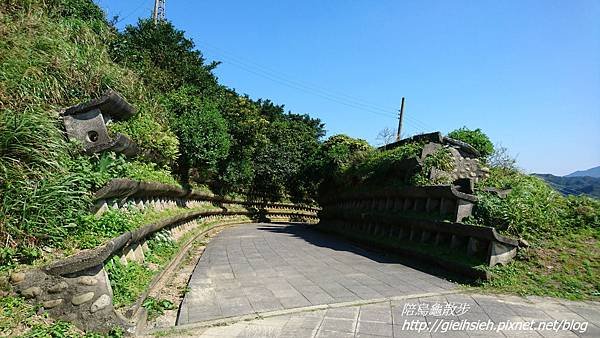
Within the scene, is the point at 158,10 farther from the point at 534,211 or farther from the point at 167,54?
the point at 534,211

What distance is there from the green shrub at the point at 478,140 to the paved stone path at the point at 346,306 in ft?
15.1

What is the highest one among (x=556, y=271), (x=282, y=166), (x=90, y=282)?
(x=282, y=166)

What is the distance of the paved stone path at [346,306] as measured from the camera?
364 cm

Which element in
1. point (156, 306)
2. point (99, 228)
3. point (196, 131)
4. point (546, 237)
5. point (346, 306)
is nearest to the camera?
point (99, 228)

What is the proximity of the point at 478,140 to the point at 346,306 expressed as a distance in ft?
23.1

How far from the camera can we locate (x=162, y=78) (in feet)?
42.2

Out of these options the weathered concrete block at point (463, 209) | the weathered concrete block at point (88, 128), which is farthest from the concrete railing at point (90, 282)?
the weathered concrete block at point (463, 209)

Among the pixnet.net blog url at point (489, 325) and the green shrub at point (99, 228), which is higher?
the green shrub at point (99, 228)

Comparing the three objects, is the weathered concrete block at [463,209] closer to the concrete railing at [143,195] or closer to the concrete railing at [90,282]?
the concrete railing at [90,282]

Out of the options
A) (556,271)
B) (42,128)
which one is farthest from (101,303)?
(556,271)

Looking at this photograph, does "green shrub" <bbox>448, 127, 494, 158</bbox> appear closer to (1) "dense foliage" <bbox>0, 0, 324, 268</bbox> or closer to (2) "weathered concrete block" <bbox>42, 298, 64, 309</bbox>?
(1) "dense foliage" <bbox>0, 0, 324, 268</bbox>

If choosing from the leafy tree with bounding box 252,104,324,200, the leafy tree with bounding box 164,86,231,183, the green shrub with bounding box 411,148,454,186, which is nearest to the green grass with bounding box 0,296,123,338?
the green shrub with bounding box 411,148,454,186

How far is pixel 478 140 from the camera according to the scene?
9.59 metres

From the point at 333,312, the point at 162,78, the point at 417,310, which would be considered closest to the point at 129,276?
the point at 333,312
